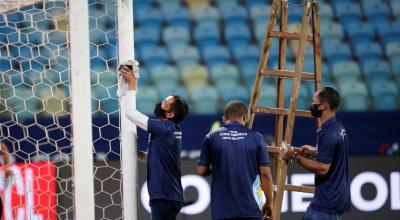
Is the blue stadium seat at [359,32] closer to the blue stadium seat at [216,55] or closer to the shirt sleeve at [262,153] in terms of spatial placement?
the blue stadium seat at [216,55]

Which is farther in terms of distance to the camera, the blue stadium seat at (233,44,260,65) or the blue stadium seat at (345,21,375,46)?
the blue stadium seat at (345,21,375,46)

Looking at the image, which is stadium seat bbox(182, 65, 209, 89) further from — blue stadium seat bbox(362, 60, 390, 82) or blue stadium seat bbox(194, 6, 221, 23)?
blue stadium seat bbox(362, 60, 390, 82)

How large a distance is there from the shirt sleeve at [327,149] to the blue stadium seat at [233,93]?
4.76 meters

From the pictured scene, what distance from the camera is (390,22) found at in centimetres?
1145

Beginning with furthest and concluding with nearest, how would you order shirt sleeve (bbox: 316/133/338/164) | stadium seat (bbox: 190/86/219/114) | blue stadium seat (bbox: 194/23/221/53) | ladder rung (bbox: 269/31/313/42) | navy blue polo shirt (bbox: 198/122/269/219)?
Result: blue stadium seat (bbox: 194/23/221/53)
stadium seat (bbox: 190/86/219/114)
ladder rung (bbox: 269/31/313/42)
navy blue polo shirt (bbox: 198/122/269/219)
shirt sleeve (bbox: 316/133/338/164)

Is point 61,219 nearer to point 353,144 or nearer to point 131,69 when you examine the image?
point 131,69

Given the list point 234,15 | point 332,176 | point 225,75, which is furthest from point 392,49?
point 332,176

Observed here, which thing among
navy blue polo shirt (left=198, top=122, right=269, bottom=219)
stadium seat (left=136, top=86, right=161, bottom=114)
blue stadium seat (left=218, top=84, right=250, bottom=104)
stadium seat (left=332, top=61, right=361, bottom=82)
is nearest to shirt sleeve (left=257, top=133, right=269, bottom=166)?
navy blue polo shirt (left=198, top=122, right=269, bottom=219)

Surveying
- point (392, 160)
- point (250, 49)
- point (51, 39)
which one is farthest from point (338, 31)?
point (51, 39)

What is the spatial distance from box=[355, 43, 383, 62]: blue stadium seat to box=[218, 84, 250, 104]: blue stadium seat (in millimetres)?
1765

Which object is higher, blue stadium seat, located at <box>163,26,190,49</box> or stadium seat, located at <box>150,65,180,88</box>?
blue stadium seat, located at <box>163,26,190,49</box>

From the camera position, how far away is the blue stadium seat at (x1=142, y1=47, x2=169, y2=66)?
10.6m

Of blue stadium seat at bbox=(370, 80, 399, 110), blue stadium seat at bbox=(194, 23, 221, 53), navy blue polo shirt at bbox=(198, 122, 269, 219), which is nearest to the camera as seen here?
navy blue polo shirt at bbox=(198, 122, 269, 219)

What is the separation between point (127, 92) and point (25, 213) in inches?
64.3
